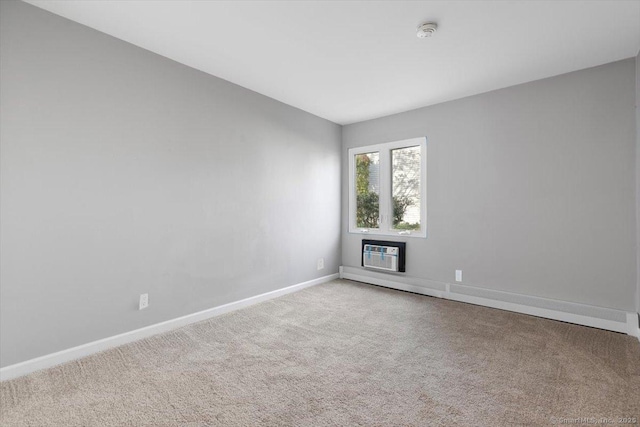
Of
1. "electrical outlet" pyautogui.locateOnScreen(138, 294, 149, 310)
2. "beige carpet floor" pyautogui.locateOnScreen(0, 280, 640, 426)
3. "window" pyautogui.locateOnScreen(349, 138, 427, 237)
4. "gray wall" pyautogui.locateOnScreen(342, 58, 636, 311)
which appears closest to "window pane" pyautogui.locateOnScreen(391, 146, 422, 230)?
"window" pyautogui.locateOnScreen(349, 138, 427, 237)

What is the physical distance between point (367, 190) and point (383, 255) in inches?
41.9

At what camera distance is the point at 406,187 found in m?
4.30

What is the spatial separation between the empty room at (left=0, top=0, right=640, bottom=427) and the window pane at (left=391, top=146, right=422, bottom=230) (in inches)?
1.7

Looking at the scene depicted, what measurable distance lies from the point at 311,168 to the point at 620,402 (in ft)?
12.1

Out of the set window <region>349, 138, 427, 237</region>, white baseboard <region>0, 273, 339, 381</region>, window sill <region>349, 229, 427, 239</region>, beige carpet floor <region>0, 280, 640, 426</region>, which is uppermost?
window <region>349, 138, 427, 237</region>

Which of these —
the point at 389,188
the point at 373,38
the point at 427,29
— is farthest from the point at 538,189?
the point at 373,38

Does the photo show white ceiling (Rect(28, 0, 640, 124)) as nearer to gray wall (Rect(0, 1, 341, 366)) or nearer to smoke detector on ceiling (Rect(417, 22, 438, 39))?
smoke detector on ceiling (Rect(417, 22, 438, 39))

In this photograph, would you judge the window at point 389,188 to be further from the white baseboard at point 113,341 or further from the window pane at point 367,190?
the white baseboard at point 113,341

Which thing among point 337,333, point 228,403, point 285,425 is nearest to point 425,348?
point 337,333

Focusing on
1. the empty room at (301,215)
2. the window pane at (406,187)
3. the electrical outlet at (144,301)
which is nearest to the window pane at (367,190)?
the window pane at (406,187)

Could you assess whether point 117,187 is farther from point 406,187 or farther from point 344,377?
point 406,187

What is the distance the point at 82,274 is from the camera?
2295 millimetres

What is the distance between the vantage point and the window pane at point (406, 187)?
13.8 ft

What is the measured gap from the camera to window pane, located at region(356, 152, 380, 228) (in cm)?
462
